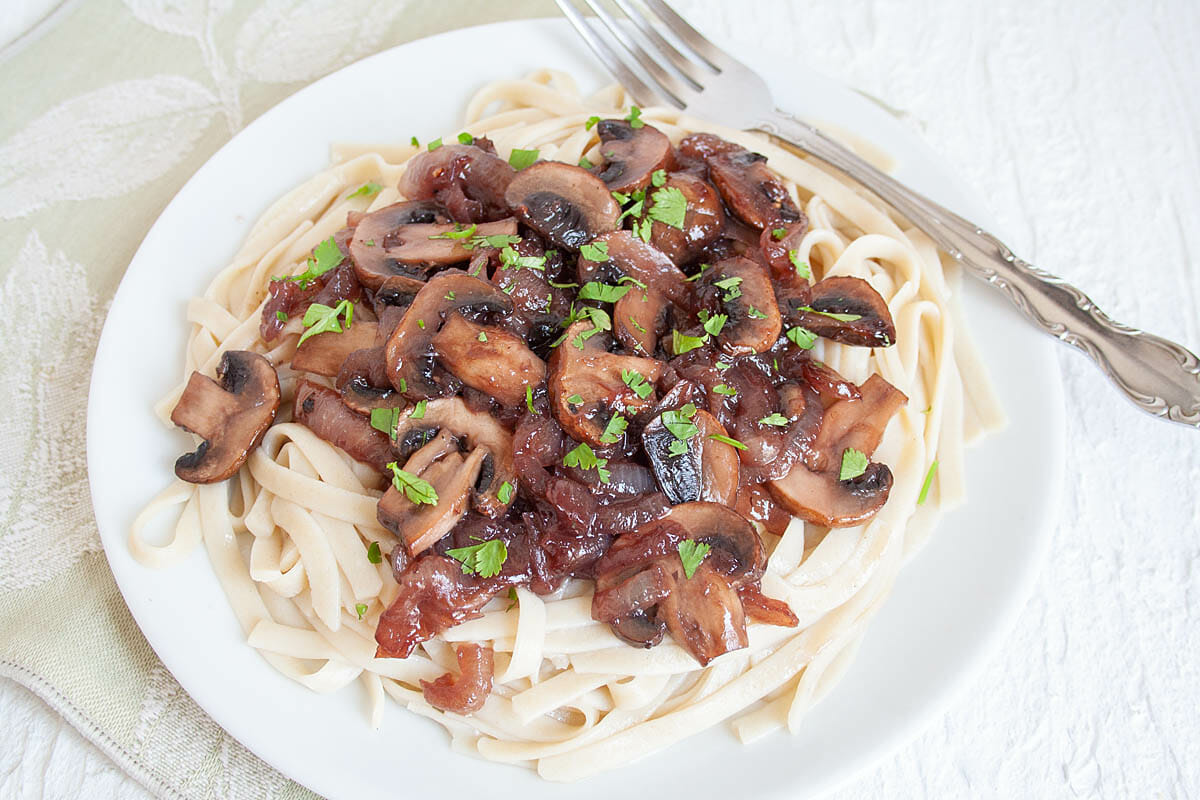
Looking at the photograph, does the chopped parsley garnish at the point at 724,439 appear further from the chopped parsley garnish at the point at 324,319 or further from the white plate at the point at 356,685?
the chopped parsley garnish at the point at 324,319

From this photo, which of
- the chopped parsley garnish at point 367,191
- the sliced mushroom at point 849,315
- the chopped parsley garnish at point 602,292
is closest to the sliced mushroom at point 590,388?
the chopped parsley garnish at point 602,292

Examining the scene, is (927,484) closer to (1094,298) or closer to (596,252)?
(596,252)

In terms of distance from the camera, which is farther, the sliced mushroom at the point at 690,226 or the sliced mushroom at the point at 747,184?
the sliced mushroom at the point at 747,184

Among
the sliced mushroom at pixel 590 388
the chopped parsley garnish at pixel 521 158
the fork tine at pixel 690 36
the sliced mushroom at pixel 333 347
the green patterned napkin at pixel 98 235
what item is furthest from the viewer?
the fork tine at pixel 690 36

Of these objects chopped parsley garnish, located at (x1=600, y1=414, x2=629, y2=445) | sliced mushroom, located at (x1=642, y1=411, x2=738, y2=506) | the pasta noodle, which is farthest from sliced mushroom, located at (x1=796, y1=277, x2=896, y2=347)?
chopped parsley garnish, located at (x1=600, y1=414, x2=629, y2=445)

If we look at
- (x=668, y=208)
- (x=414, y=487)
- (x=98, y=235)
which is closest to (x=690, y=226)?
(x=668, y=208)

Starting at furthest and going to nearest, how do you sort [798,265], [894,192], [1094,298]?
[1094,298]
[894,192]
[798,265]
